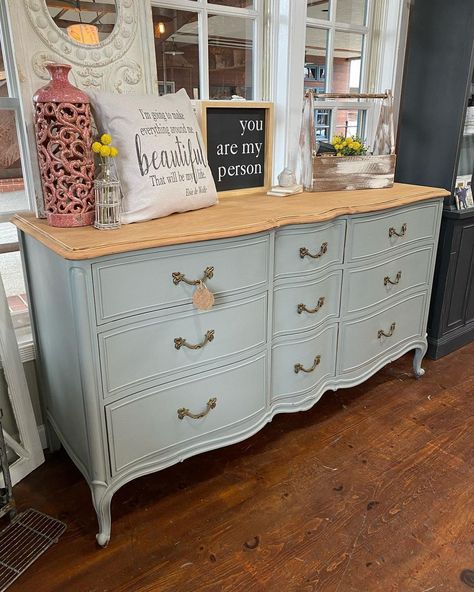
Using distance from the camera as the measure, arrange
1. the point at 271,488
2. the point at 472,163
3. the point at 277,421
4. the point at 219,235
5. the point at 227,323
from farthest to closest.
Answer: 1. the point at 472,163
2. the point at 277,421
3. the point at 271,488
4. the point at 227,323
5. the point at 219,235

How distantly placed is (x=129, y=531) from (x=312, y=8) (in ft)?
7.54

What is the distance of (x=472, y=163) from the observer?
2.60 m

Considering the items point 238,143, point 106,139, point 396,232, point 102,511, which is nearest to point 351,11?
point 238,143

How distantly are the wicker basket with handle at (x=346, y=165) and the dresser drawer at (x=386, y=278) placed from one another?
0.36 metres

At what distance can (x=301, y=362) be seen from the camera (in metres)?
1.85

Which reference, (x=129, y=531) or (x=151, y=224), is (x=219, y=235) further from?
(x=129, y=531)

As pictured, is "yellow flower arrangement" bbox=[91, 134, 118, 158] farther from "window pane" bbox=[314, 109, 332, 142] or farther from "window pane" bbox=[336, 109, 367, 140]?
"window pane" bbox=[336, 109, 367, 140]

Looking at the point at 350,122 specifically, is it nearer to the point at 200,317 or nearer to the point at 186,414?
the point at 200,317

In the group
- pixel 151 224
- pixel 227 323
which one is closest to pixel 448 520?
pixel 227 323

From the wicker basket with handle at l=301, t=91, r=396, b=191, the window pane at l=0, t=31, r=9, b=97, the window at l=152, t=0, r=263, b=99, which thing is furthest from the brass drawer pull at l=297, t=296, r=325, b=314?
the window pane at l=0, t=31, r=9, b=97

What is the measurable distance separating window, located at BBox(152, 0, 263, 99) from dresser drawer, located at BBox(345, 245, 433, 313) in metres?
0.93

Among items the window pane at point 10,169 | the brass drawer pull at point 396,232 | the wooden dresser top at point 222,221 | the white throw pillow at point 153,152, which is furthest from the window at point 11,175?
the brass drawer pull at point 396,232

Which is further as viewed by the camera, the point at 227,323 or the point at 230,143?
the point at 230,143

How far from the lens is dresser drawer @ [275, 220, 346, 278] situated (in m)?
1.64
